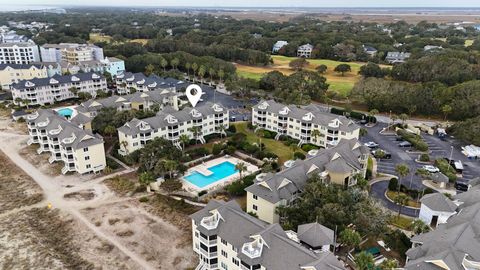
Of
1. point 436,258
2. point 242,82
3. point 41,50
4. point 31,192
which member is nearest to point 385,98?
point 242,82

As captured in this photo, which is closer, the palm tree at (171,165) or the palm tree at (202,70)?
the palm tree at (171,165)

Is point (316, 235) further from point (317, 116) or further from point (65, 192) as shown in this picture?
point (65, 192)

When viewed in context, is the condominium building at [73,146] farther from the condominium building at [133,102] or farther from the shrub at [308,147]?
the shrub at [308,147]

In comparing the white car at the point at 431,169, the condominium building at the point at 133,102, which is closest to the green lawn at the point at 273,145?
the condominium building at the point at 133,102

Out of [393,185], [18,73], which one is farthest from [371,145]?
[18,73]

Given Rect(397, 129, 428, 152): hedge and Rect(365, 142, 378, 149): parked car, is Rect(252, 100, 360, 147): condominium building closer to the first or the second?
Rect(365, 142, 378, 149): parked car

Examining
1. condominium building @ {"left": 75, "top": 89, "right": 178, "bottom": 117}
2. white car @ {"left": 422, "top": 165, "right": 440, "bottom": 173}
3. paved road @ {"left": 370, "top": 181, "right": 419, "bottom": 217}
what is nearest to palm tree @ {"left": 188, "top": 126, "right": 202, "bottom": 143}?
condominium building @ {"left": 75, "top": 89, "right": 178, "bottom": 117}
